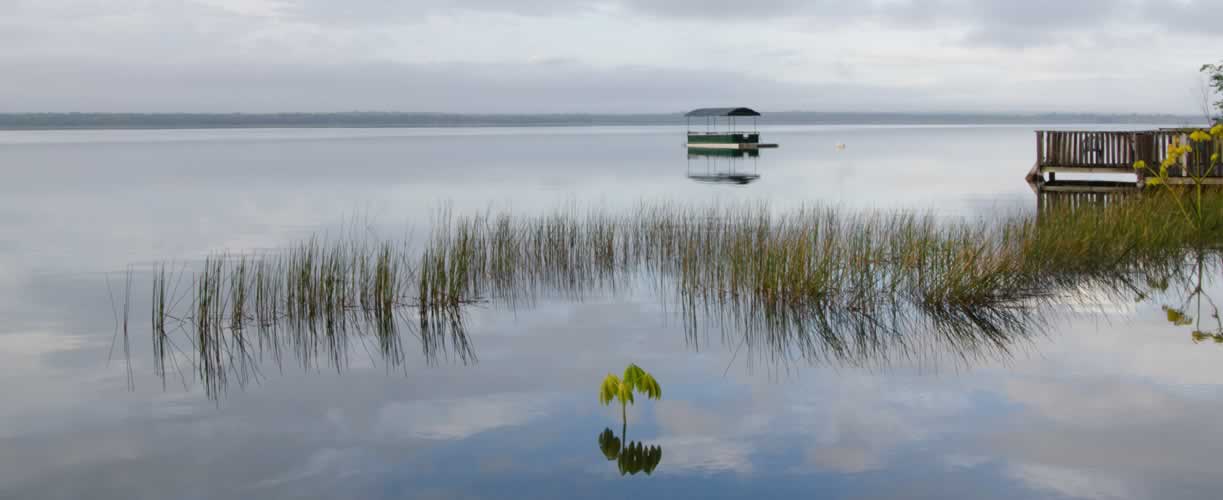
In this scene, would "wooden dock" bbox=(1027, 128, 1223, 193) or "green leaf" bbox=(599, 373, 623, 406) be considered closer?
"green leaf" bbox=(599, 373, 623, 406)

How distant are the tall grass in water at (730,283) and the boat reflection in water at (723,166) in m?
27.2

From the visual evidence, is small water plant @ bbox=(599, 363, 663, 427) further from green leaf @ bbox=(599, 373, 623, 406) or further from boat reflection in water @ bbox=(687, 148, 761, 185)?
boat reflection in water @ bbox=(687, 148, 761, 185)

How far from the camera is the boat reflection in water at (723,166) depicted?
45.2 metres

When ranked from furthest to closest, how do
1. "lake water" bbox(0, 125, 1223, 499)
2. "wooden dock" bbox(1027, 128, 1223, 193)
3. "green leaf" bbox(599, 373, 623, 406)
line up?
"wooden dock" bbox(1027, 128, 1223, 193) < "lake water" bbox(0, 125, 1223, 499) < "green leaf" bbox(599, 373, 623, 406)

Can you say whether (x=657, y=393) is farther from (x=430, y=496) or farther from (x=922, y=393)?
(x=922, y=393)

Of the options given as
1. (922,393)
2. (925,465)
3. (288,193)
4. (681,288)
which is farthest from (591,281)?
(288,193)

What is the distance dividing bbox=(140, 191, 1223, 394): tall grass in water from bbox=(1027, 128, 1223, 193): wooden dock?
8.45 metres

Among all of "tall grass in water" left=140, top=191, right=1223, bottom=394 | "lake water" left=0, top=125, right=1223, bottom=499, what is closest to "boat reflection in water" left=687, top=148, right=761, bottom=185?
"tall grass in water" left=140, top=191, right=1223, bottom=394

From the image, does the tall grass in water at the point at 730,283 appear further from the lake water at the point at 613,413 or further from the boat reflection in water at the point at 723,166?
the boat reflection in water at the point at 723,166

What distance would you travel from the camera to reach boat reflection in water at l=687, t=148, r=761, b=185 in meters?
45.2

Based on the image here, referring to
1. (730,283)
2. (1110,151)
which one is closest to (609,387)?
(730,283)

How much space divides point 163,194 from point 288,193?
3.83m

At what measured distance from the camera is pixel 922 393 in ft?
27.1

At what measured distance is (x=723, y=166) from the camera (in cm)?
5566
